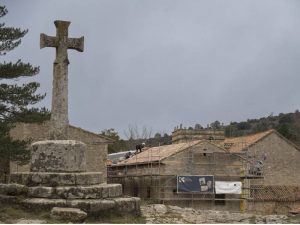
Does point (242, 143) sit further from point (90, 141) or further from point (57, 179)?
point (57, 179)

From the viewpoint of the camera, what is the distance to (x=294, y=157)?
42719mm

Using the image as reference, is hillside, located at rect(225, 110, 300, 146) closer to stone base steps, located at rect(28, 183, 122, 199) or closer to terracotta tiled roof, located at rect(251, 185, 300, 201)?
terracotta tiled roof, located at rect(251, 185, 300, 201)

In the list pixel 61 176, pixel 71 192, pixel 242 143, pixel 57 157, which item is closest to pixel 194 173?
pixel 242 143

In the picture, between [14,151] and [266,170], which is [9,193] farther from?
[266,170]

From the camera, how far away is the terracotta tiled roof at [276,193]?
3800cm

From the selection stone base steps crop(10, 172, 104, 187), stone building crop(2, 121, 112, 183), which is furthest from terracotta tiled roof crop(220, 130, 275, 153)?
stone base steps crop(10, 172, 104, 187)

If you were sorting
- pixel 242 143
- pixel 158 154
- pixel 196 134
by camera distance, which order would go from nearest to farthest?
pixel 158 154 < pixel 242 143 < pixel 196 134

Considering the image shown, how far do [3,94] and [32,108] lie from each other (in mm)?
2469

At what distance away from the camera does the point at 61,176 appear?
10.5 metres

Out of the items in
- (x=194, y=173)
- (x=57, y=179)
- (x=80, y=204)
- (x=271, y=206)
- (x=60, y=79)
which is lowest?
(x=271, y=206)

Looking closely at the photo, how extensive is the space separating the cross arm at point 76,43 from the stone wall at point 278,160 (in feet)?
101

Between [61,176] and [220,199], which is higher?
[61,176]

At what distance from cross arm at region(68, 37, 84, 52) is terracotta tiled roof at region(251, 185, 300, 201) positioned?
2700 cm

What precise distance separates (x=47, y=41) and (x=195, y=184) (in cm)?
2294
